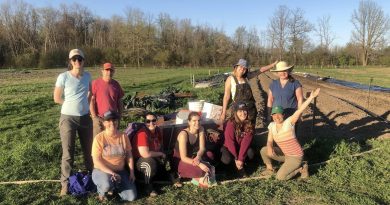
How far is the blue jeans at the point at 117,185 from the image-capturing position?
16.7 feet

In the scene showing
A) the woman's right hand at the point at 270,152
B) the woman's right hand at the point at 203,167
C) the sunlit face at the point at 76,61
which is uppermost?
the sunlit face at the point at 76,61

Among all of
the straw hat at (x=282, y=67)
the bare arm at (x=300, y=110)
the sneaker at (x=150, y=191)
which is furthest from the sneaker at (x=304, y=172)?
the sneaker at (x=150, y=191)

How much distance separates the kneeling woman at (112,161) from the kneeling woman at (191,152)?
697 mm

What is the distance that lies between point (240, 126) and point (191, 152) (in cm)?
80

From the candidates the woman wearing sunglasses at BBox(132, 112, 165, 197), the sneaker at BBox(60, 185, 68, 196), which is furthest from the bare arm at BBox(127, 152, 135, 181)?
the sneaker at BBox(60, 185, 68, 196)

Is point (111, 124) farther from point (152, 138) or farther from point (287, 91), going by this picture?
point (287, 91)

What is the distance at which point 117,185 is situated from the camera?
17.1 feet

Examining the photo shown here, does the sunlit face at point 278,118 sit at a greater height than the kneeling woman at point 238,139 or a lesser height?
greater

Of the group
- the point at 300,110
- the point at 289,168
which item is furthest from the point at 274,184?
the point at 300,110

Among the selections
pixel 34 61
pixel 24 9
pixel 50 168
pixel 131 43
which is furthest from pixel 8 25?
pixel 50 168

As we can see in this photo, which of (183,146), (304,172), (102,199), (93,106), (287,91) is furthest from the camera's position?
(287,91)

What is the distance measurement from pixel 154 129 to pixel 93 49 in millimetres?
73142

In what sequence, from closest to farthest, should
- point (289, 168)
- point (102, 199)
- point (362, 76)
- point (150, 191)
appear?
1. point (102, 199)
2. point (150, 191)
3. point (289, 168)
4. point (362, 76)

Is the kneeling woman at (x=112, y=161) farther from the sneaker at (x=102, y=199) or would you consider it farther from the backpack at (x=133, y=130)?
the backpack at (x=133, y=130)
